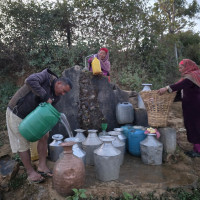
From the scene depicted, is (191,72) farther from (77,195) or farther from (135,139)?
(77,195)

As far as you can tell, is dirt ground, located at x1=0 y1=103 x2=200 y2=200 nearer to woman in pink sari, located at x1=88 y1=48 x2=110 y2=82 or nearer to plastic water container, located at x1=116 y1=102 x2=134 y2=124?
plastic water container, located at x1=116 y1=102 x2=134 y2=124

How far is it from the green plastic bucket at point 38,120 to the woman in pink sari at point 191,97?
84.4 inches

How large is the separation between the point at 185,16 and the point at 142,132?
14069 mm

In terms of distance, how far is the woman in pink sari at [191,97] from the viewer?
3377mm

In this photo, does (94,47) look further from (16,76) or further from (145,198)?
(145,198)

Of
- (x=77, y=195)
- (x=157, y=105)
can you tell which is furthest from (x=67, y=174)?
(x=157, y=105)

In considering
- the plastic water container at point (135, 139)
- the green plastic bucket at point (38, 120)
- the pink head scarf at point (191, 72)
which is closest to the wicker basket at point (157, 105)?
the plastic water container at point (135, 139)

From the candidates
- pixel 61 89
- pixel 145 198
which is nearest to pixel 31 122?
pixel 61 89

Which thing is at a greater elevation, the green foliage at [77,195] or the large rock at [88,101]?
the large rock at [88,101]

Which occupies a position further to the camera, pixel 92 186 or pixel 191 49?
pixel 191 49

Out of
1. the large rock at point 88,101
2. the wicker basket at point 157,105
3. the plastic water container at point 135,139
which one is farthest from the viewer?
the large rock at point 88,101

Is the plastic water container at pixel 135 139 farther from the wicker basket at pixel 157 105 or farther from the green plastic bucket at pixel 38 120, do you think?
the green plastic bucket at pixel 38 120

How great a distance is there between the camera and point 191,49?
14000 millimetres

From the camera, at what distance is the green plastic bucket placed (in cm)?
242
